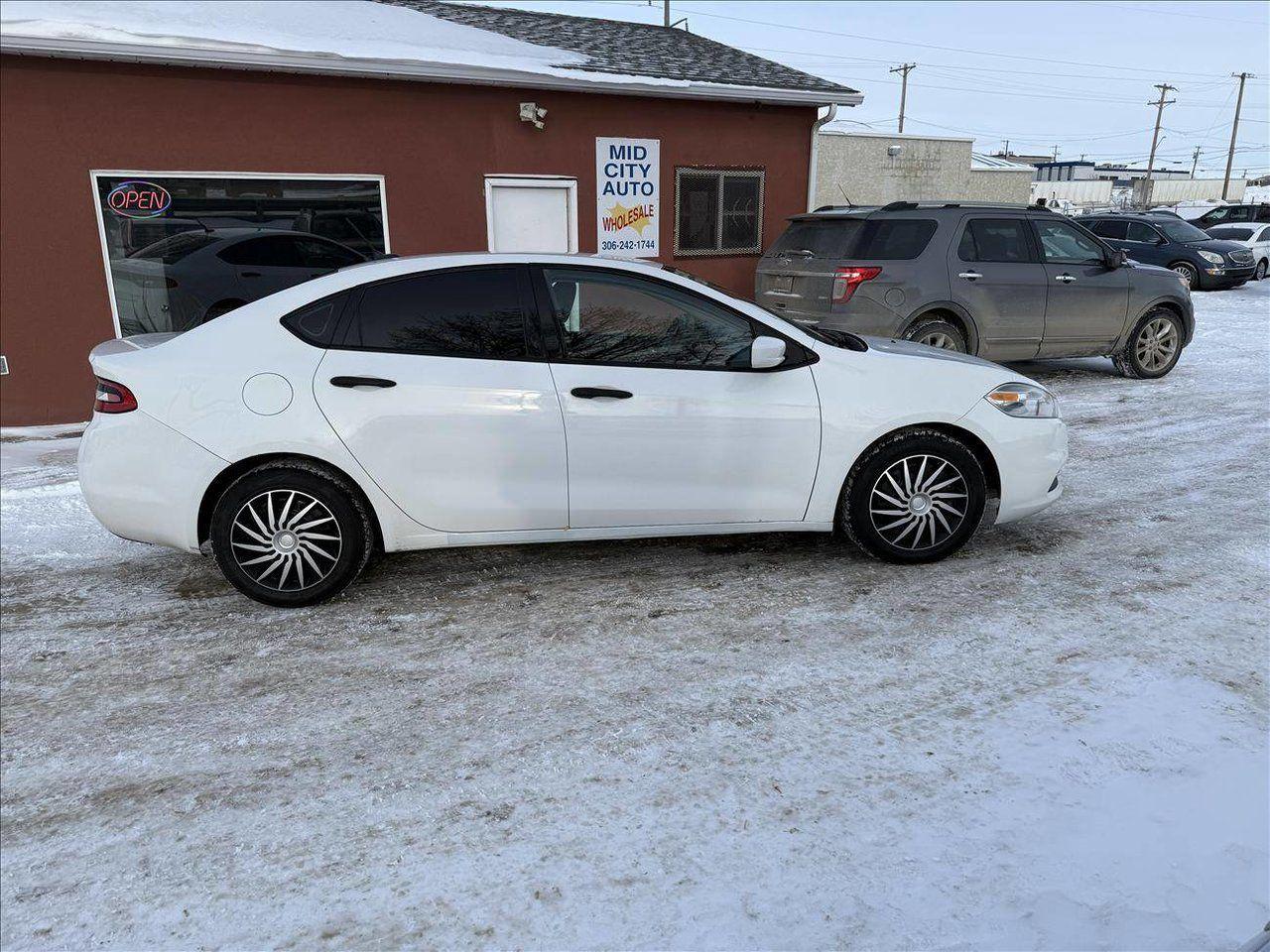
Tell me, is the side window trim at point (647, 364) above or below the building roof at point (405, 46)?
below

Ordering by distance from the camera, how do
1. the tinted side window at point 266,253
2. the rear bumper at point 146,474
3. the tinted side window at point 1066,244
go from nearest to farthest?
1. the rear bumper at point 146,474
2. the tinted side window at point 266,253
3. the tinted side window at point 1066,244

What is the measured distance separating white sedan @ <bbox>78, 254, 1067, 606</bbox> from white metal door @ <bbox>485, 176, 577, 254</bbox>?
625cm

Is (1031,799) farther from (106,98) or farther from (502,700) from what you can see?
(106,98)

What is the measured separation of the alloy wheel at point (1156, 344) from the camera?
991cm

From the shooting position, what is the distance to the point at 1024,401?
4.85 meters

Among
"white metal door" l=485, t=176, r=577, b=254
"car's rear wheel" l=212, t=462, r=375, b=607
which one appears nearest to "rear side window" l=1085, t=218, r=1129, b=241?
"white metal door" l=485, t=176, r=577, b=254

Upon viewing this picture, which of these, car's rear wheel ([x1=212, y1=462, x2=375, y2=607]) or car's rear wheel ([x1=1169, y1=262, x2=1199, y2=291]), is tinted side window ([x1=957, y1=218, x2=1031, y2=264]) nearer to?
car's rear wheel ([x1=212, y1=462, x2=375, y2=607])

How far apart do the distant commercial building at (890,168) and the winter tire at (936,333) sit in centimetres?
1534

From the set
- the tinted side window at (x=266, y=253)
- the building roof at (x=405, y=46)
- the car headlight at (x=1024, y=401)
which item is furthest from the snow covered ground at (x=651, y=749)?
the building roof at (x=405, y=46)

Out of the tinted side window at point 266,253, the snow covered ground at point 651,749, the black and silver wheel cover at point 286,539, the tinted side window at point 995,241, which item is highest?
the tinted side window at point 995,241

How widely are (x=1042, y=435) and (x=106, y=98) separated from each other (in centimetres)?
876

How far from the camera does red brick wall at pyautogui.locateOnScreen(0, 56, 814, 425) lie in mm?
8367

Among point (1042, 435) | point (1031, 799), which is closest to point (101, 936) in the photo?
point (1031, 799)

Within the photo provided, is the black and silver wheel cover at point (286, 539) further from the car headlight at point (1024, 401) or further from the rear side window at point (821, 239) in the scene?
the rear side window at point (821, 239)
